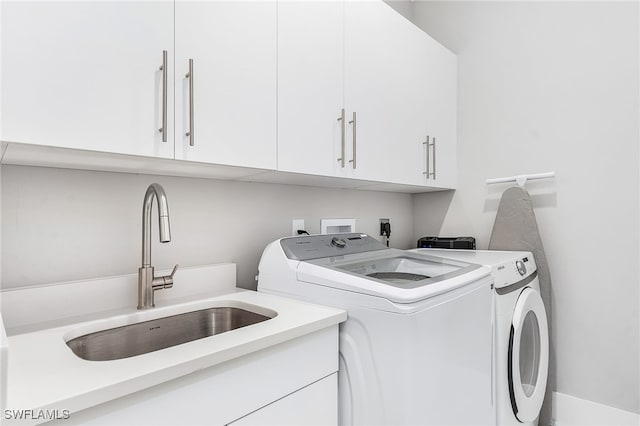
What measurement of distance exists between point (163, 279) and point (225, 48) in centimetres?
76

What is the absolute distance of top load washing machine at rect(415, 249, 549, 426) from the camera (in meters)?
1.34

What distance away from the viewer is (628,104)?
168 centimetres

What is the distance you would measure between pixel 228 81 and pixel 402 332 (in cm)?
90

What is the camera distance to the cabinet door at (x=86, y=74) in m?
0.77

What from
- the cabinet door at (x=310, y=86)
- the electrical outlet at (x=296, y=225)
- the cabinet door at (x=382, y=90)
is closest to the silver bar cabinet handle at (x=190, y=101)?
the cabinet door at (x=310, y=86)

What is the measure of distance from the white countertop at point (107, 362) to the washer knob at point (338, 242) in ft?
1.45

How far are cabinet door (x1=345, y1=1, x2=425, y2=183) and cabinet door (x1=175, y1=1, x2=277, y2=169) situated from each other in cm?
43

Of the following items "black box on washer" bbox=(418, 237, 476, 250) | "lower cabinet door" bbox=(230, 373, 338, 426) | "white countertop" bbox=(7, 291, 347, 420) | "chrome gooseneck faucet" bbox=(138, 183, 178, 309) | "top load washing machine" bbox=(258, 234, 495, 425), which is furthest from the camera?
"black box on washer" bbox=(418, 237, 476, 250)

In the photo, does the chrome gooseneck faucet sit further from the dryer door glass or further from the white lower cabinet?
the dryer door glass

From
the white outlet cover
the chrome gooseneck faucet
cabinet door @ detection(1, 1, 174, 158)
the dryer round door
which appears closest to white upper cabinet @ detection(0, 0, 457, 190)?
cabinet door @ detection(1, 1, 174, 158)

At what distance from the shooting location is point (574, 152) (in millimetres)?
1830

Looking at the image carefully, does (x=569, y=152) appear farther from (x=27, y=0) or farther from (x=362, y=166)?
(x=27, y=0)

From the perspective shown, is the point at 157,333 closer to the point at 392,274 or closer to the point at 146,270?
the point at 146,270

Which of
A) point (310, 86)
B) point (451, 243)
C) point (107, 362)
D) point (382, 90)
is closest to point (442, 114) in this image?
point (382, 90)
